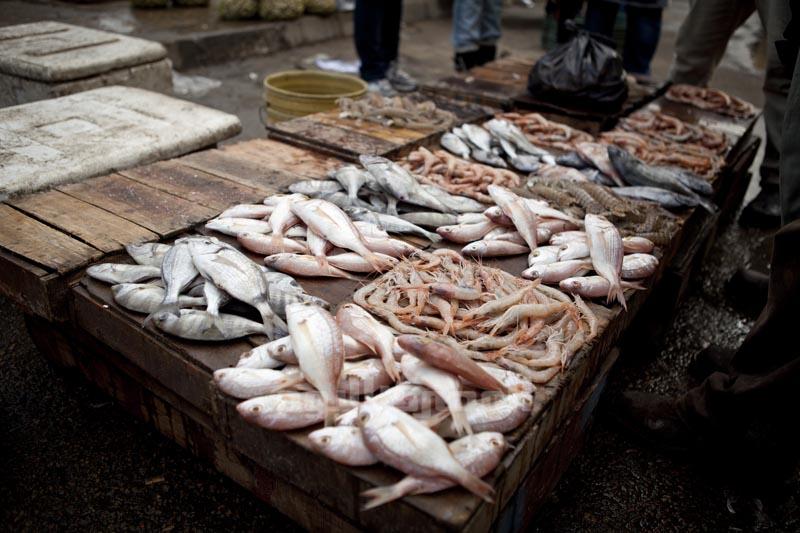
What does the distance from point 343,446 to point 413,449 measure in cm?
22

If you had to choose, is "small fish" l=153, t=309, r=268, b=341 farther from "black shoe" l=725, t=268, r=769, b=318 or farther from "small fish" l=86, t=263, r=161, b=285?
"black shoe" l=725, t=268, r=769, b=318

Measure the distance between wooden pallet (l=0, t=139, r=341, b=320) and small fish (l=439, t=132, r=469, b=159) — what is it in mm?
926

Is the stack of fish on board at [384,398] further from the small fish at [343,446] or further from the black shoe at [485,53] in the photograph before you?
the black shoe at [485,53]

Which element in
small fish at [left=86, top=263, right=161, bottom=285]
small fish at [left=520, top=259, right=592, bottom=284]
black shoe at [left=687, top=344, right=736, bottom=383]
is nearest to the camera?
small fish at [left=86, top=263, right=161, bottom=285]

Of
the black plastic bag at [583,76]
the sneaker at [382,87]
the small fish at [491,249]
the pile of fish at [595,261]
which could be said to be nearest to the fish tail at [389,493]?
the pile of fish at [595,261]

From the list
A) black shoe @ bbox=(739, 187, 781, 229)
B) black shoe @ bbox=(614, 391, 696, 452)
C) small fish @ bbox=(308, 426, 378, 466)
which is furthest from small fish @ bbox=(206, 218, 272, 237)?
black shoe @ bbox=(739, 187, 781, 229)

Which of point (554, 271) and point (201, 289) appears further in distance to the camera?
point (554, 271)

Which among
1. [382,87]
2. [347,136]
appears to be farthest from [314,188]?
[382,87]

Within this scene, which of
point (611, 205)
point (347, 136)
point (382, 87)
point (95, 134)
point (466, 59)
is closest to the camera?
point (611, 205)

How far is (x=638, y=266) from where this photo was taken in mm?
2920

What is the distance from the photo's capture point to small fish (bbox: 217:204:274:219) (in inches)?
122

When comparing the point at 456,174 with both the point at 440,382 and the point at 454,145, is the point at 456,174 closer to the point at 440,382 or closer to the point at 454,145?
the point at 454,145

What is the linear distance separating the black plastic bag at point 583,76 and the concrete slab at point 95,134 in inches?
109

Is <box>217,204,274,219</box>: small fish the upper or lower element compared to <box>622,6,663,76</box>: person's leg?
lower
